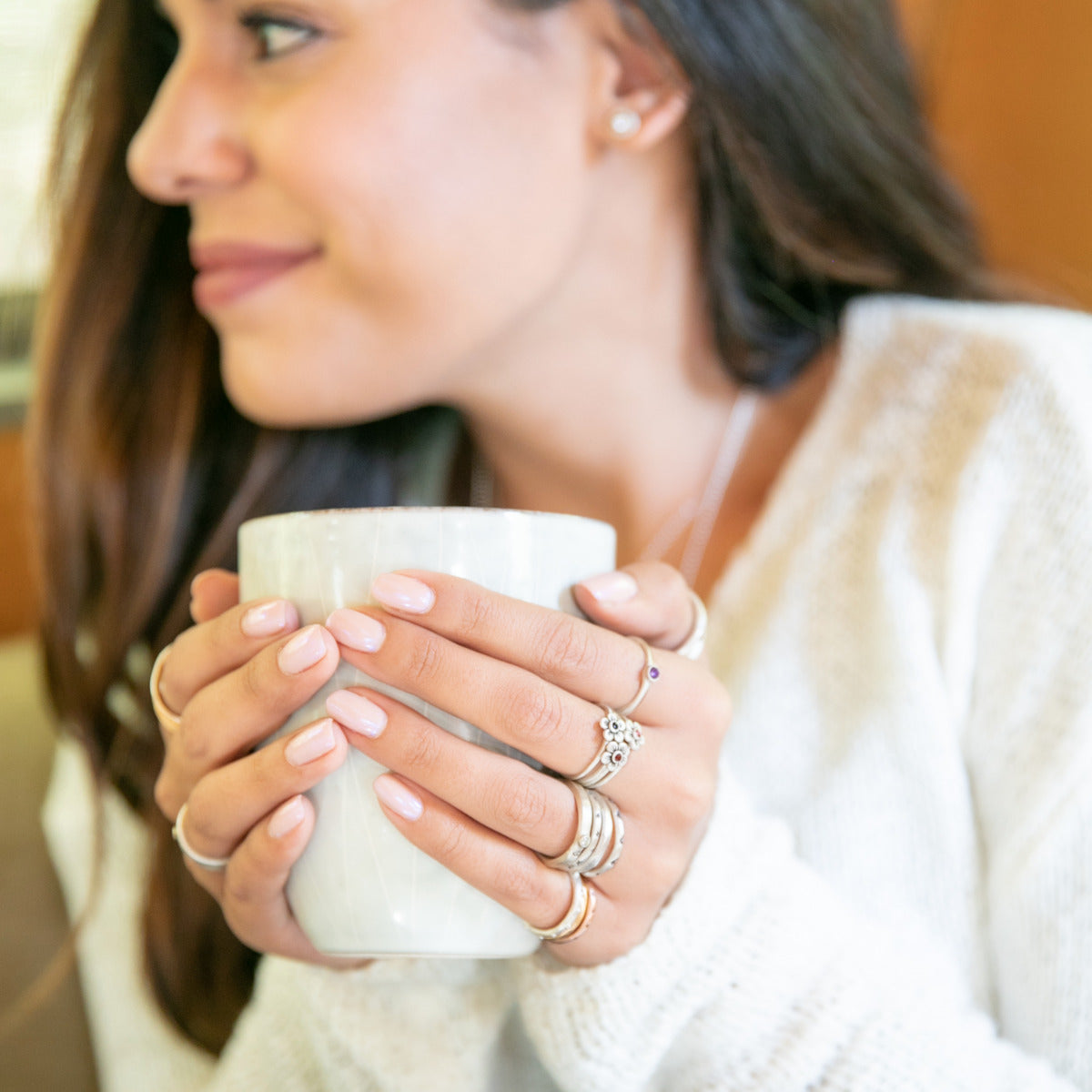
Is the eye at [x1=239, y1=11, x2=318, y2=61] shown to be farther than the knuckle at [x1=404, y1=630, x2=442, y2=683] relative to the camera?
Yes

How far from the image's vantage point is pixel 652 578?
0.47 m

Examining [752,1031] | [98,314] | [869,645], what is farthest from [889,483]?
[98,314]

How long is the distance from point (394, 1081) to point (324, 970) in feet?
0.24

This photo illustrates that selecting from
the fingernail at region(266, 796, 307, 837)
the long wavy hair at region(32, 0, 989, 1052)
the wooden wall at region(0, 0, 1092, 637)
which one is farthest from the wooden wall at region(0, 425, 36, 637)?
the fingernail at region(266, 796, 307, 837)

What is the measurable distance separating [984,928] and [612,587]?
0.42 m

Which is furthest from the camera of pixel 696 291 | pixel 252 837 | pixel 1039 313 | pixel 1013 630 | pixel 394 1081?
pixel 696 291

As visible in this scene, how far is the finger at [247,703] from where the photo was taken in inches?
15.6

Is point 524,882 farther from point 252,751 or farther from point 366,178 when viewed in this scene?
point 366,178

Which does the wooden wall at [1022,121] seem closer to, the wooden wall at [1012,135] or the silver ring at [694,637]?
the wooden wall at [1012,135]

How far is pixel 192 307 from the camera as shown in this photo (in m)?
0.95

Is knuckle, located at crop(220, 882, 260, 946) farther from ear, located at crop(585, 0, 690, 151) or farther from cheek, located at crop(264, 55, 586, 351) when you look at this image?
ear, located at crop(585, 0, 690, 151)

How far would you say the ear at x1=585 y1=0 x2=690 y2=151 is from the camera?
741 mm

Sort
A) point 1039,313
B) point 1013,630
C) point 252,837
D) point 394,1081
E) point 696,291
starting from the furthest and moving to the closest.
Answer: point 696,291 < point 1039,313 < point 1013,630 < point 394,1081 < point 252,837

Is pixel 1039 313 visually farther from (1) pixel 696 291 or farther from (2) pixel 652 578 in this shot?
(2) pixel 652 578
